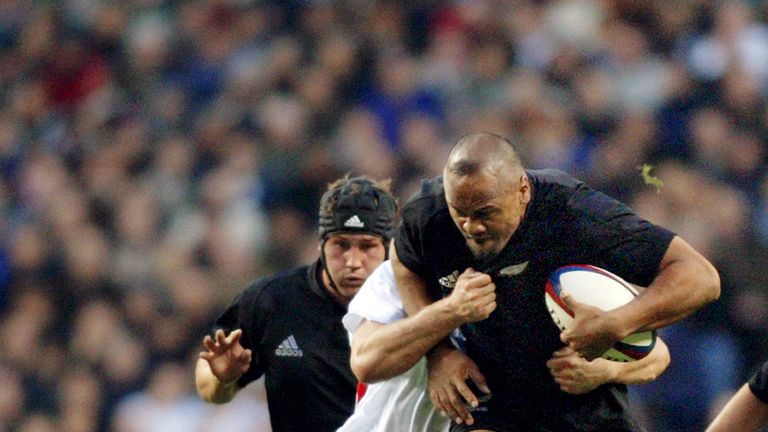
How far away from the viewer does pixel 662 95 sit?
25.5 ft

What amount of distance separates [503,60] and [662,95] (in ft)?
3.60

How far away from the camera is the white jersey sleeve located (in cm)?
449

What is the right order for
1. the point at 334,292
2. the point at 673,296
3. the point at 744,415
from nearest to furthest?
the point at 673,296
the point at 744,415
the point at 334,292

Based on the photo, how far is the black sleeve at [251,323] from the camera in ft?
18.1

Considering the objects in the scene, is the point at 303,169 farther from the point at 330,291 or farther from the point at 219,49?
the point at 330,291

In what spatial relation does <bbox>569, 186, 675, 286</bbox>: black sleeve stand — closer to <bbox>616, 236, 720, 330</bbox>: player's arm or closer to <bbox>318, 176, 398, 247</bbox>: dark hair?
<bbox>616, 236, 720, 330</bbox>: player's arm

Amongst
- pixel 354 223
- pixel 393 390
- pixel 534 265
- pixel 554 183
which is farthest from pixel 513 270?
pixel 354 223

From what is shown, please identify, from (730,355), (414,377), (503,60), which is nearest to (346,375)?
(414,377)

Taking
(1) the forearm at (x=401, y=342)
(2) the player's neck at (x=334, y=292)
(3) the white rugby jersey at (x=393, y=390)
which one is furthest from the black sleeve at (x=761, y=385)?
(2) the player's neck at (x=334, y=292)

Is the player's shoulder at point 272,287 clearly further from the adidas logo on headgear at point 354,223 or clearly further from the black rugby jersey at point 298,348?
the adidas logo on headgear at point 354,223

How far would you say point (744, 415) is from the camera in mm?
4195

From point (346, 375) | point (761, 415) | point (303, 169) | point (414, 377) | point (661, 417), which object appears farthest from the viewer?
point (303, 169)

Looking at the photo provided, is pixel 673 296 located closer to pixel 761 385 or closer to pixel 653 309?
pixel 653 309

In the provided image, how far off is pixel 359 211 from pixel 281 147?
11.3 ft
